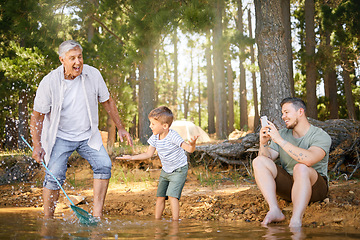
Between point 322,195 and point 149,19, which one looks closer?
point 322,195

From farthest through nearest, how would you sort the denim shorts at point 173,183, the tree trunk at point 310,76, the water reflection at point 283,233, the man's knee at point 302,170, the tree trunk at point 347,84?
the tree trunk at point 347,84, the tree trunk at point 310,76, the denim shorts at point 173,183, the man's knee at point 302,170, the water reflection at point 283,233

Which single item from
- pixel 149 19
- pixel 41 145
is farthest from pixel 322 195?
pixel 149 19

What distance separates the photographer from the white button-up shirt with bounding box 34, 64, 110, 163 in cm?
382

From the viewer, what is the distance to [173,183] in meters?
4.12

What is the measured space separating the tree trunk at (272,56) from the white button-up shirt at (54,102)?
394 cm

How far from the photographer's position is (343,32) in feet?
44.3

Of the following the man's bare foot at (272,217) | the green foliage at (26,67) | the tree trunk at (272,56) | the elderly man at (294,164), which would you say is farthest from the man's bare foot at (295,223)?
the green foliage at (26,67)

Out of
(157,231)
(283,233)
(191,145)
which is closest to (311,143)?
(283,233)

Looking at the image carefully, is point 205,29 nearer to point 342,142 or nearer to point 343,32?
point 342,142

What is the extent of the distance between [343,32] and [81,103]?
1203cm

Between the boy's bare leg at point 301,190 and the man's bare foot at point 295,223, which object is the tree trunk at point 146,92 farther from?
the man's bare foot at point 295,223

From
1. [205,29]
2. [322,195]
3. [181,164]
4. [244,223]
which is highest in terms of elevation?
[205,29]

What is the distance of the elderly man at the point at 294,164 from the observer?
356 centimetres

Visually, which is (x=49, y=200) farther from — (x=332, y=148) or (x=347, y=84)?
(x=347, y=84)
